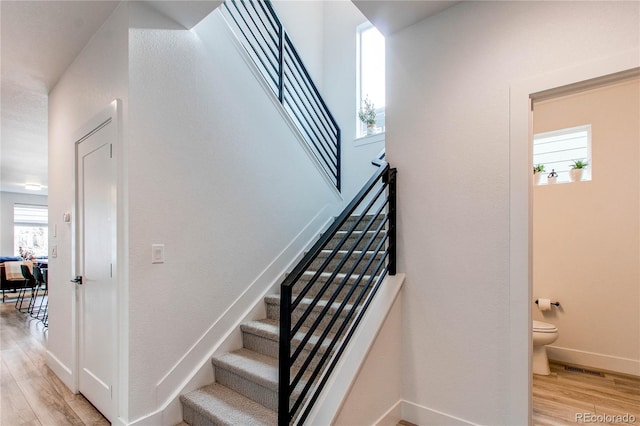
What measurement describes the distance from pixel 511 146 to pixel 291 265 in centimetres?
204

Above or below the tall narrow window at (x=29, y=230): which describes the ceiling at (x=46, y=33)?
above

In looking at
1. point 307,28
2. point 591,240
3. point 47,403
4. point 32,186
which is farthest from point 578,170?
point 32,186

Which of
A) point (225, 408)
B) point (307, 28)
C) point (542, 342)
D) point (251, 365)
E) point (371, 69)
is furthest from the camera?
point (307, 28)

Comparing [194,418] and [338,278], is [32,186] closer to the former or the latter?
[194,418]

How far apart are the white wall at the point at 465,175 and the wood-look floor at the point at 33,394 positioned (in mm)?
2283

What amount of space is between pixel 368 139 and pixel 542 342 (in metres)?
2.94

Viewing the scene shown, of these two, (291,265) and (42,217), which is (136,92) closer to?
(291,265)

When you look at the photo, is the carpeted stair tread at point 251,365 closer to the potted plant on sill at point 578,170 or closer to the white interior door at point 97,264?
the white interior door at point 97,264

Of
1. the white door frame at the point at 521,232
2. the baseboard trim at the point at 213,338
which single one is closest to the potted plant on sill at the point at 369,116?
the baseboard trim at the point at 213,338

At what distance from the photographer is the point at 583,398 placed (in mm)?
2590

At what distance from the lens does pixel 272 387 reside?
1.95m

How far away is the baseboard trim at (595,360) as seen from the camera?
3.07 metres

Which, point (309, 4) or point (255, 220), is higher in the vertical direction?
point (309, 4)

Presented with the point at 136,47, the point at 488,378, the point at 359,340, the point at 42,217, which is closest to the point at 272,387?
the point at 359,340
